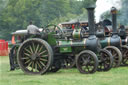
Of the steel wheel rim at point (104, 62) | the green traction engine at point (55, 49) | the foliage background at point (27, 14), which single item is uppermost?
the foliage background at point (27, 14)

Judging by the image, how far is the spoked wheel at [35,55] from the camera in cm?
1069

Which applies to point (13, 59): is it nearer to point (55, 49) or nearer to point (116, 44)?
point (55, 49)

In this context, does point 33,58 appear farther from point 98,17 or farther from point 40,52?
point 98,17

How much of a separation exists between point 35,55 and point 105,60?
2342 millimetres

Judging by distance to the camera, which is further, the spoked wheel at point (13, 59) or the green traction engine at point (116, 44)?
the green traction engine at point (116, 44)

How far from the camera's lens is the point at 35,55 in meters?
10.9

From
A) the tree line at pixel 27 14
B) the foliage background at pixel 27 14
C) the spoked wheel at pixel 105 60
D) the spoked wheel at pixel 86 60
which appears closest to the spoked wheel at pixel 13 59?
the spoked wheel at pixel 86 60

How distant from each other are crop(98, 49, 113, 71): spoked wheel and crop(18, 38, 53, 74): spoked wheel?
70.4 inches

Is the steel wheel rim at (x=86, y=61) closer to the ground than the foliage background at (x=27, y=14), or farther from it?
closer to the ground

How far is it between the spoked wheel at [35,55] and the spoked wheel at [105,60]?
1.79 m

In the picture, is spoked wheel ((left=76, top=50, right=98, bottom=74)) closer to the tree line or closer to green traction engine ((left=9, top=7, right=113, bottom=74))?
green traction engine ((left=9, top=7, right=113, bottom=74))

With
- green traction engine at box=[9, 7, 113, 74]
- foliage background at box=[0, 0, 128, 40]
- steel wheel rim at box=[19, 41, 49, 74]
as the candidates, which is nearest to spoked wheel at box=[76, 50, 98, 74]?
green traction engine at box=[9, 7, 113, 74]

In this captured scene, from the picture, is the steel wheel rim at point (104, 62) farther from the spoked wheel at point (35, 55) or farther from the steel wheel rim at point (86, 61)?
the spoked wheel at point (35, 55)

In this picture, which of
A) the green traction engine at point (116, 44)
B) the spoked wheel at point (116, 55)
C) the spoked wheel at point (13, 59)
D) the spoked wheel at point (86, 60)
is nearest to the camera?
the spoked wheel at point (86, 60)
